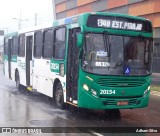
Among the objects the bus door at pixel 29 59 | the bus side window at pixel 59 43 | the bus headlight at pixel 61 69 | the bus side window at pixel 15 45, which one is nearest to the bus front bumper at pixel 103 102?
the bus headlight at pixel 61 69

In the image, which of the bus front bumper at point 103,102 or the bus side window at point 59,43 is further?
the bus side window at point 59,43

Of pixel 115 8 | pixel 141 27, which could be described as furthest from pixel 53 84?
pixel 115 8

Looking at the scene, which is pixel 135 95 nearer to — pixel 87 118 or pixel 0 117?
pixel 87 118

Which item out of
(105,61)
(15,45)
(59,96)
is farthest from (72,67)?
(15,45)

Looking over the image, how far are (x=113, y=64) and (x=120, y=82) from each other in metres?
0.54

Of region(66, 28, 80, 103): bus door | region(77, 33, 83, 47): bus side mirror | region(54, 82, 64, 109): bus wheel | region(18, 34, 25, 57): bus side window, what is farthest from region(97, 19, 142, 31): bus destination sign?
region(18, 34, 25, 57): bus side window

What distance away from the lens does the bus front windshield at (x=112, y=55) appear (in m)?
10.4

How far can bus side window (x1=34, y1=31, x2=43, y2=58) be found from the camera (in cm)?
1472

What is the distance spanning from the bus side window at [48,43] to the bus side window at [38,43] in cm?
51

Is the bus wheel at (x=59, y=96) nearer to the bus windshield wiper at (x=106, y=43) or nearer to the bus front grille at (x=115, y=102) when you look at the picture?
the bus front grille at (x=115, y=102)

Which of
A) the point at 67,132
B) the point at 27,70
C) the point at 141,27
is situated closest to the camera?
the point at 67,132

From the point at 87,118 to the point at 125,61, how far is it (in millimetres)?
2040

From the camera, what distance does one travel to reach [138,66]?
35.9 feet

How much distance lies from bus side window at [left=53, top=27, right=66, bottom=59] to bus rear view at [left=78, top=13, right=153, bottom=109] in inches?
70.3
